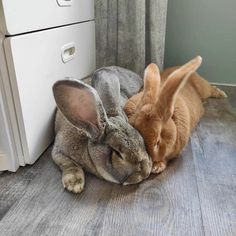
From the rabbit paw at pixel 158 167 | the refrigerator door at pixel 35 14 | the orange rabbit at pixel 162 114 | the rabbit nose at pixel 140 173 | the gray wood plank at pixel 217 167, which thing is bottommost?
the gray wood plank at pixel 217 167

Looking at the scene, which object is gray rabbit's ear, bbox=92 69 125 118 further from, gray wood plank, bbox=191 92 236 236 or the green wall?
the green wall

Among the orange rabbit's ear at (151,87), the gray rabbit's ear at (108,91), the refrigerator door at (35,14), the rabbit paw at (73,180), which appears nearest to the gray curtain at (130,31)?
the refrigerator door at (35,14)

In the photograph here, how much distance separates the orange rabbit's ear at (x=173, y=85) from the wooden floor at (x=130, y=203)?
224mm

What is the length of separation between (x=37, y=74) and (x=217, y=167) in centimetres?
67

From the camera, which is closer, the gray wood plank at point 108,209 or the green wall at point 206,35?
the gray wood plank at point 108,209

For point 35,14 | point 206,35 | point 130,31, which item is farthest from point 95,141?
point 206,35

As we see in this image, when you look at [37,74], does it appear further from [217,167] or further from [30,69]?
[217,167]

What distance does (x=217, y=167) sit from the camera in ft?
2.97

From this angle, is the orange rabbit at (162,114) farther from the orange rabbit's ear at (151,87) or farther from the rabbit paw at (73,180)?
the rabbit paw at (73,180)

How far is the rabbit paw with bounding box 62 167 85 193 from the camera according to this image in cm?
79

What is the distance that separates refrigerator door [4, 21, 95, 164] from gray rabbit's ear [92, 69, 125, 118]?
15cm

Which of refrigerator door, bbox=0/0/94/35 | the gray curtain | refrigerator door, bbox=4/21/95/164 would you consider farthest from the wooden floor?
the gray curtain

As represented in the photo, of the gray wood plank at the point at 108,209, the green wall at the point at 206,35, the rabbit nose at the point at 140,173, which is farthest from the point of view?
the green wall at the point at 206,35

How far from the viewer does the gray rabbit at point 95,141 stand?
71 centimetres
